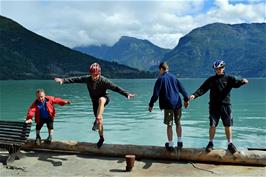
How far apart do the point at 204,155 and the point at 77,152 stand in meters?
3.92

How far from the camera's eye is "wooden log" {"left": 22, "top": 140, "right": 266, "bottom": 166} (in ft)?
34.7

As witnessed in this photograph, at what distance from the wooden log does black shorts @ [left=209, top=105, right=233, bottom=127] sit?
0.77 meters

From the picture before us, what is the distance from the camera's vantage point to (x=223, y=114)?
10.9 m

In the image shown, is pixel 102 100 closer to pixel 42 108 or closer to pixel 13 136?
pixel 42 108

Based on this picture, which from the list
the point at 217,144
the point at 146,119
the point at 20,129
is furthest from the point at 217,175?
the point at 146,119

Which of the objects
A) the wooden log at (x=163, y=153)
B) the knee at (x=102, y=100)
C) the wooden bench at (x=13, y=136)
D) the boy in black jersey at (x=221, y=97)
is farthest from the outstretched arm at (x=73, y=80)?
the boy in black jersey at (x=221, y=97)

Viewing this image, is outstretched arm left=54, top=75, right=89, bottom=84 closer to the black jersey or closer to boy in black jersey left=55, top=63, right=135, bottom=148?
boy in black jersey left=55, top=63, right=135, bottom=148

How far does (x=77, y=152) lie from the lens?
40.8 feet

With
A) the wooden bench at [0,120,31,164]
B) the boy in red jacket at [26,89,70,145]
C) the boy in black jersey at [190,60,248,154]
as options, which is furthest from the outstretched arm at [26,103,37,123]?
the boy in black jersey at [190,60,248,154]

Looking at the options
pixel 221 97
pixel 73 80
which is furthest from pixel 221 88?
pixel 73 80

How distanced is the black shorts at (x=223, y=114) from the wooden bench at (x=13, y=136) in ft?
17.3

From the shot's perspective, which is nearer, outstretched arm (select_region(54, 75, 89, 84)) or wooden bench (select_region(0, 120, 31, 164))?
wooden bench (select_region(0, 120, 31, 164))

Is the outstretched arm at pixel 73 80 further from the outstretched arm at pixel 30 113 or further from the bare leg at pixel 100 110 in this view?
the outstretched arm at pixel 30 113

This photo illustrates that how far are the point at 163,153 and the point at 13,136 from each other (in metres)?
4.49
